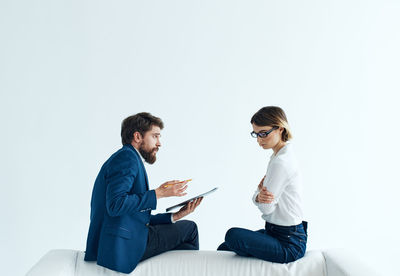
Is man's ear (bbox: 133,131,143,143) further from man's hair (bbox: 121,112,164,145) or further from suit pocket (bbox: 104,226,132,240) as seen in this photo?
suit pocket (bbox: 104,226,132,240)

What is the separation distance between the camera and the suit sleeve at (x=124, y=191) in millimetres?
2607

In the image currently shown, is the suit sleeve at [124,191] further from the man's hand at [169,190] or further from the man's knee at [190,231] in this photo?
the man's knee at [190,231]

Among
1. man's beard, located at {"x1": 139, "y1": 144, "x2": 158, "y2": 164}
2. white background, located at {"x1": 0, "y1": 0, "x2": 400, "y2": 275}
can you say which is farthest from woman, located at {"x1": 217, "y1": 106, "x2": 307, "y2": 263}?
white background, located at {"x1": 0, "y1": 0, "x2": 400, "y2": 275}

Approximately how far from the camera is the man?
Answer: 2.66 m

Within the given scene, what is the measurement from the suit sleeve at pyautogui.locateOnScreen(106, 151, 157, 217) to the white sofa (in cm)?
38

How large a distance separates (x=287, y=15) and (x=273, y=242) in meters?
2.99

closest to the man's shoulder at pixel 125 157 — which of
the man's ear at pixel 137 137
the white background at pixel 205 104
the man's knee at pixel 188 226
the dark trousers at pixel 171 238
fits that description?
the man's ear at pixel 137 137

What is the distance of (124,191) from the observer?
264 centimetres

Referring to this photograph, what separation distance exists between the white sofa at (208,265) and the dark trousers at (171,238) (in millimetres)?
58

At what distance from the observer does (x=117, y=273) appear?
2.75m

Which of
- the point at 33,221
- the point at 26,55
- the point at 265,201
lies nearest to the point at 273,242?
the point at 265,201

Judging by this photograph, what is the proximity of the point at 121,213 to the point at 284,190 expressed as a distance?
3.10 ft

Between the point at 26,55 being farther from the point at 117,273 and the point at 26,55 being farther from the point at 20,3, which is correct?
the point at 117,273

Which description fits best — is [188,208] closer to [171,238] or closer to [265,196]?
[171,238]
